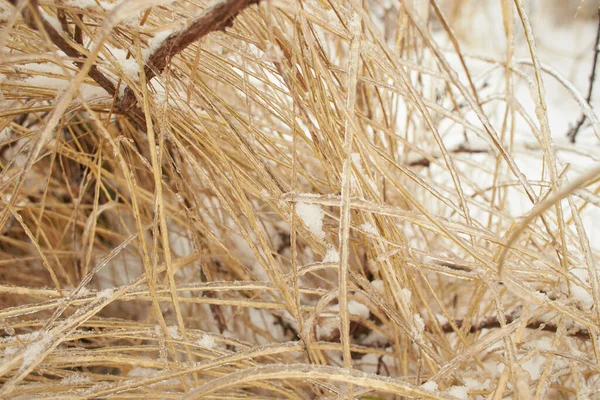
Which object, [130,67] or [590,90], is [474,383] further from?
[590,90]

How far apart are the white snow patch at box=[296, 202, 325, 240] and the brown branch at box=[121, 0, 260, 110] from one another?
20 centimetres

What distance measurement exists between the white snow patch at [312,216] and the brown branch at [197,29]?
0.20 meters

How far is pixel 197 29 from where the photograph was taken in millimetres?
390

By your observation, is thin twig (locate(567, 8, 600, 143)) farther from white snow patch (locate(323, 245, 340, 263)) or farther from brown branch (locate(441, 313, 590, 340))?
white snow patch (locate(323, 245, 340, 263))

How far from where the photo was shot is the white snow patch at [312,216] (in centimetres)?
51

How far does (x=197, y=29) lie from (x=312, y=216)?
0.73ft

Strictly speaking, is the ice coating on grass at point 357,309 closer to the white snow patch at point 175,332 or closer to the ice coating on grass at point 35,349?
the white snow patch at point 175,332

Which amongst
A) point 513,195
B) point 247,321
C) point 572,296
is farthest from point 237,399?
point 513,195

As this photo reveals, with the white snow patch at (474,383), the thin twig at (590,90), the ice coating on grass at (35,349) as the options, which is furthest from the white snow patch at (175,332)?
the thin twig at (590,90)

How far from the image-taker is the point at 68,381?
1.72ft

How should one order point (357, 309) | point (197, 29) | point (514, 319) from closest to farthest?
point (197, 29)
point (514, 319)
point (357, 309)

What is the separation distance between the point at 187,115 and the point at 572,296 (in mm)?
495

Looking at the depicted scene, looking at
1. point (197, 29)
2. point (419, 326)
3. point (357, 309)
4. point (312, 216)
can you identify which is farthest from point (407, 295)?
point (197, 29)

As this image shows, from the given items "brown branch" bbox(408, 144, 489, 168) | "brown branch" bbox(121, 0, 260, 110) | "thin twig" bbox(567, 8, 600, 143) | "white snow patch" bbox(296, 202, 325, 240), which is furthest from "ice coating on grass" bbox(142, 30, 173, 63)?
"thin twig" bbox(567, 8, 600, 143)
